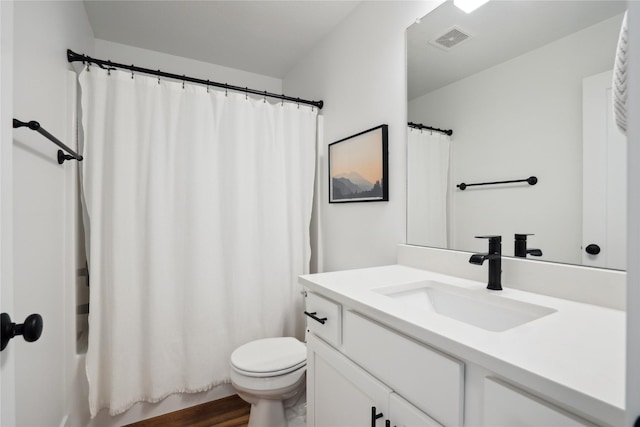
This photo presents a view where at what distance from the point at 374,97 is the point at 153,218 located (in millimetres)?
1456

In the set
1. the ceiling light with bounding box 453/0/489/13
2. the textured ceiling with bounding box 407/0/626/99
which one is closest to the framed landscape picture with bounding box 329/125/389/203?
the textured ceiling with bounding box 407/0/626/99

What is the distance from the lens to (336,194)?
202cm

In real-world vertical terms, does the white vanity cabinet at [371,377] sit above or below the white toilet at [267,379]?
above

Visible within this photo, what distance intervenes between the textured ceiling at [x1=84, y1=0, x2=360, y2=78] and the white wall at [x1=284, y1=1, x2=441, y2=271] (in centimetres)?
15

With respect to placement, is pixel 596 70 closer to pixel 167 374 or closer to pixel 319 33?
pixel 319 33

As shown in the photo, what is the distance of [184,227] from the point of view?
5.92ft

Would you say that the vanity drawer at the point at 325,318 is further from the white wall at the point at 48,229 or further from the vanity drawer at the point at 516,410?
the white wall at the point at 48,229

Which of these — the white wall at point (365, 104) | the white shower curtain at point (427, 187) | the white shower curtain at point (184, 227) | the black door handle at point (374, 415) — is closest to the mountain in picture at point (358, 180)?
Result: the white wall at point (365, 104)

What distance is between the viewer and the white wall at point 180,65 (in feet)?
7.18

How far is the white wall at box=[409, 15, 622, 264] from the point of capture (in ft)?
3.05

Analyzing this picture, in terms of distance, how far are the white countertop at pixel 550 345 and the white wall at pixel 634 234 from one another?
20cm

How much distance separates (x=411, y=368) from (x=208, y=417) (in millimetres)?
1591

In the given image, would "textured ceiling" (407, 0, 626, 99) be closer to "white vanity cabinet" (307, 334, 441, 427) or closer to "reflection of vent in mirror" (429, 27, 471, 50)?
"reflection of vent in mirror" (429, 27, 471, 50)

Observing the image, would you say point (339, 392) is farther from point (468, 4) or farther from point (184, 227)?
point (468, 4)
